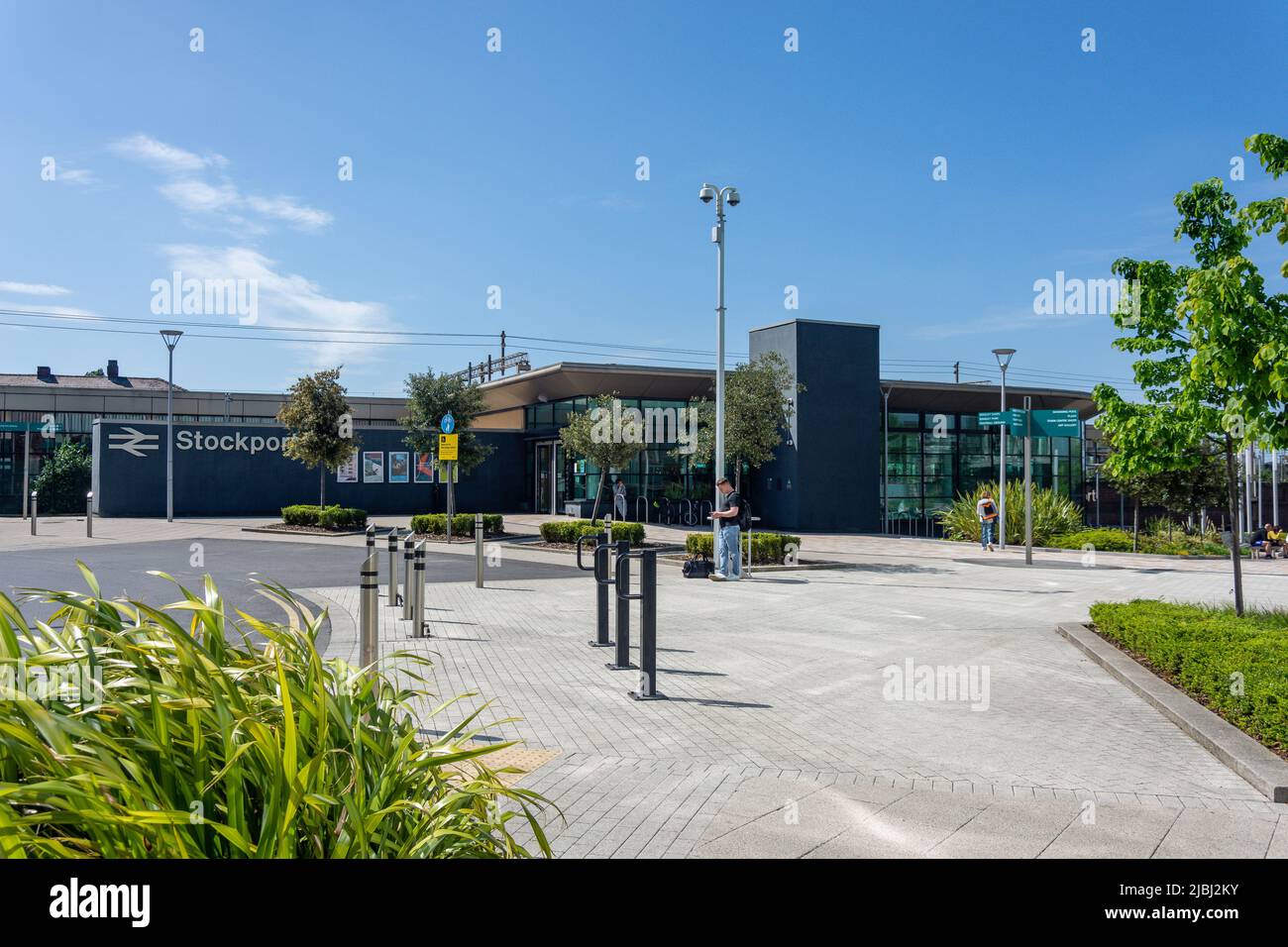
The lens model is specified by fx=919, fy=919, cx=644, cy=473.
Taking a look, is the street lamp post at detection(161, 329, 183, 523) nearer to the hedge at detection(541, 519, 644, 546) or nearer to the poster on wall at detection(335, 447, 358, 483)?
the poster on wall at detection(335, 447, 358, 483)

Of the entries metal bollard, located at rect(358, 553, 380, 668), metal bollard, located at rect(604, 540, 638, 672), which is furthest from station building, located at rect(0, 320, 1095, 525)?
metal bollard, located at rect(358, 553, 380, 668)

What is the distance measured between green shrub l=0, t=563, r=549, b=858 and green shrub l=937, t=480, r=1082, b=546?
1040 inches

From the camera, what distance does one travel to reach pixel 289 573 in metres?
Answer: 16.7

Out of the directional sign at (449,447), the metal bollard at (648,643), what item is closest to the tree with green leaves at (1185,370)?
the metal bollard at (648,643)

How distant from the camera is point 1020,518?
27.2 metres

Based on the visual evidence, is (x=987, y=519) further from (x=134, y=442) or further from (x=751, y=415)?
(x=134, y=442)

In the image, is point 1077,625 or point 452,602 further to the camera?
point 452,602

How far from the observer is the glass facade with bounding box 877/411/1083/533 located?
37719 mm

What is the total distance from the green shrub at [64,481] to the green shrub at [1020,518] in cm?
3599

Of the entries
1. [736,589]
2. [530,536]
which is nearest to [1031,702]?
[736,589]

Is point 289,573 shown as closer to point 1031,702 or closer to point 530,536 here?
point 530,536

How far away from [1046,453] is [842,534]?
14553mm

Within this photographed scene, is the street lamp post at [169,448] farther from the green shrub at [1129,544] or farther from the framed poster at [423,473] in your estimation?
the green shrub at [1129,544]

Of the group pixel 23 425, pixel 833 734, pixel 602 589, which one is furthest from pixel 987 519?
pixel 23 425
